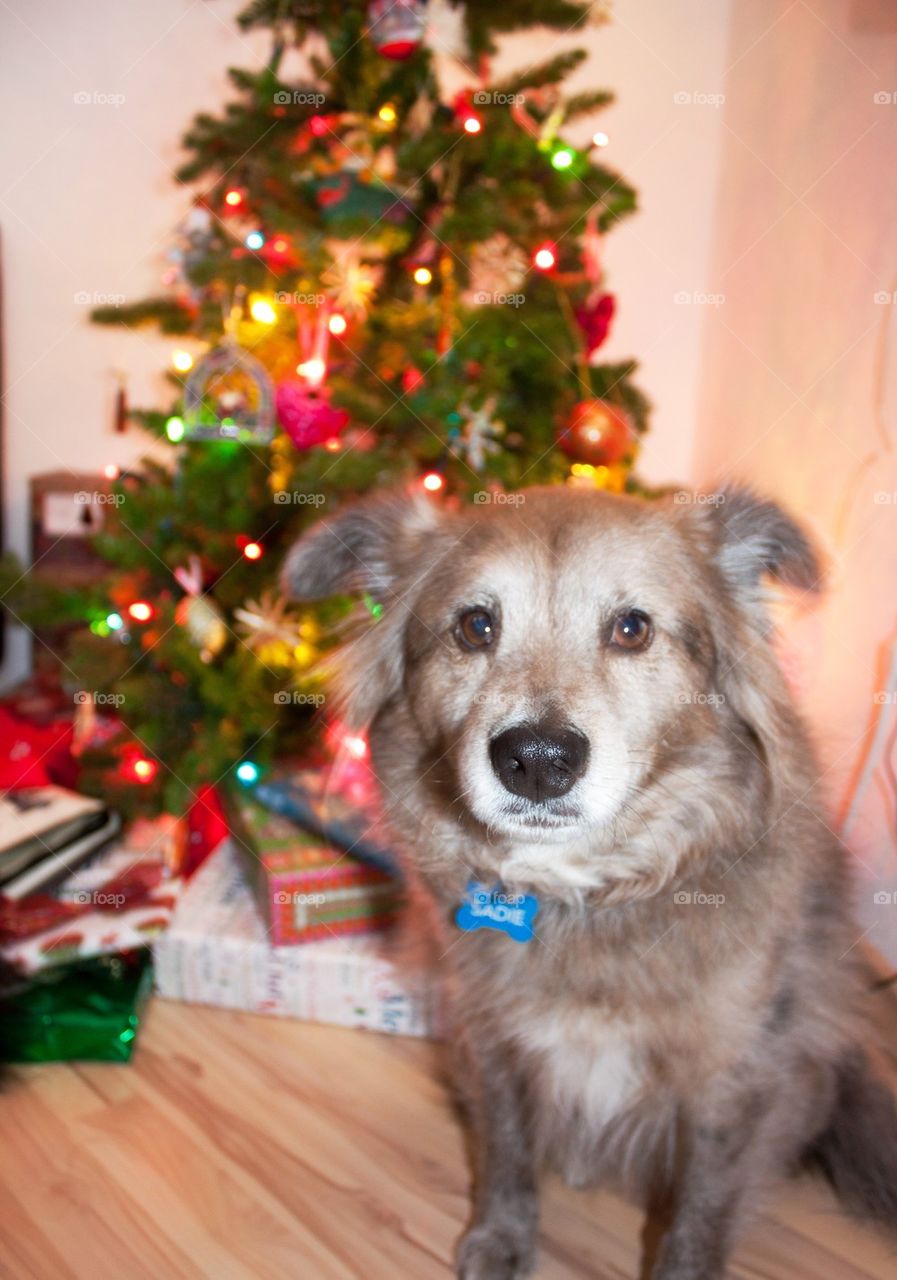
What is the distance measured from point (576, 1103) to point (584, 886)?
1.24 ft

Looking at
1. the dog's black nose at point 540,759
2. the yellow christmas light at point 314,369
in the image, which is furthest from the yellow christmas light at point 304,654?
the dog's black nose at point 540,759

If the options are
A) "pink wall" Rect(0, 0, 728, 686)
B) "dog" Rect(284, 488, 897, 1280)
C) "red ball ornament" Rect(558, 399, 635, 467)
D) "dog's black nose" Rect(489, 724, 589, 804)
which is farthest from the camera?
"pink wall" Rect(0, 0, 728, 686)

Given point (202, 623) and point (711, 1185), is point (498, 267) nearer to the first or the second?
point (202, 623)

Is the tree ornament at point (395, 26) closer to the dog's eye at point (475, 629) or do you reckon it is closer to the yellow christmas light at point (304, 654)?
the yellow christmas light at point (304, 654)

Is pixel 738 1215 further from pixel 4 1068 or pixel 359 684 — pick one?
pixel 4 1068

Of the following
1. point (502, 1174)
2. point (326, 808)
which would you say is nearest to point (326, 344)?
point (326, 808)

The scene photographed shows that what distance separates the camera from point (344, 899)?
7.32 feet

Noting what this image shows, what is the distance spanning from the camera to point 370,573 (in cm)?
173

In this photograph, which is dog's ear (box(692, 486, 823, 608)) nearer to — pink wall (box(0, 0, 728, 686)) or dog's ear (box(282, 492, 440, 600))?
dog's ear (box(282, 492, 440, 600))

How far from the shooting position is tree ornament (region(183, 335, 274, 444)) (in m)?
2.40

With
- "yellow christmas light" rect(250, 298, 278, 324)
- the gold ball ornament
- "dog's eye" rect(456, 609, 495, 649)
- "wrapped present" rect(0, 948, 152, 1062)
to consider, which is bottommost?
"wrapped present" rect(0, 948, 152, 1062)

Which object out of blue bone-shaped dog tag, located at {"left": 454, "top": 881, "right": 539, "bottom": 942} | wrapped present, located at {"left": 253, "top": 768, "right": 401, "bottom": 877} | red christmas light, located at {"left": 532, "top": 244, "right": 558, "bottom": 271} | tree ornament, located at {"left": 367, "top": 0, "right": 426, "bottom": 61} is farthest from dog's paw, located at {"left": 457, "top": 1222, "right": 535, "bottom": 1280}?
tree ornament, located at {"left": 367, "top": 0, "right": 426, "bottom": 61}

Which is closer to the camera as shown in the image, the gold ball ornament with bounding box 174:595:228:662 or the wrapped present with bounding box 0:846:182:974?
the wrapped present with bounding box 0:846:182:974

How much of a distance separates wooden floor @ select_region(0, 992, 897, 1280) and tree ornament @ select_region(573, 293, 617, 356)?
1854mm
